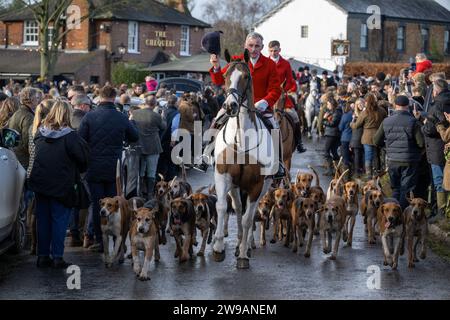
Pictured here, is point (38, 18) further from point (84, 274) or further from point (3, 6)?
point (84, 274)

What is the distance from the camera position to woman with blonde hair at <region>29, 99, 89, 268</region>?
38.3 feet

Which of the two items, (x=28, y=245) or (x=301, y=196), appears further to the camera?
(x=301, y=196)

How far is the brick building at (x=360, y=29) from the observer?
216ft

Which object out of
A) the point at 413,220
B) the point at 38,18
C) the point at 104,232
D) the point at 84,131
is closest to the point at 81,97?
the point at 84,131

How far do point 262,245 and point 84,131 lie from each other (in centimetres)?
305

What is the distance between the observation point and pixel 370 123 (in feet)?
68.5

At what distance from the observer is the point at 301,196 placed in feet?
48.9

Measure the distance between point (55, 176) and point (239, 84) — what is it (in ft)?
7.96

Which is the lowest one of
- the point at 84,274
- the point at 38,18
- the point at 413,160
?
the point at 84,274

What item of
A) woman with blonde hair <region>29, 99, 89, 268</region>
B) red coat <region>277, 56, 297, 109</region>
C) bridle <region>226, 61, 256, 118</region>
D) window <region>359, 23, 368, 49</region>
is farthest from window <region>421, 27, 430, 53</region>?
woman with blonde hair <region>29, 99, 89, 268</region>

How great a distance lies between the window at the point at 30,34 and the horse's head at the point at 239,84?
52.6 metres

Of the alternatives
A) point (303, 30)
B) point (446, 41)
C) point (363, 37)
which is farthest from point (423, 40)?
point (303, 30)

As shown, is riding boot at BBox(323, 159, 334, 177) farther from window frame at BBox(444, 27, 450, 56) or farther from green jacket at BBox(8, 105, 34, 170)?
window frame at BBox(444, 27, 450, 56)

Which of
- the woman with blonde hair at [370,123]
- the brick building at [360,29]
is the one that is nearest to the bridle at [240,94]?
the woman with blonde hair at [370,123]
